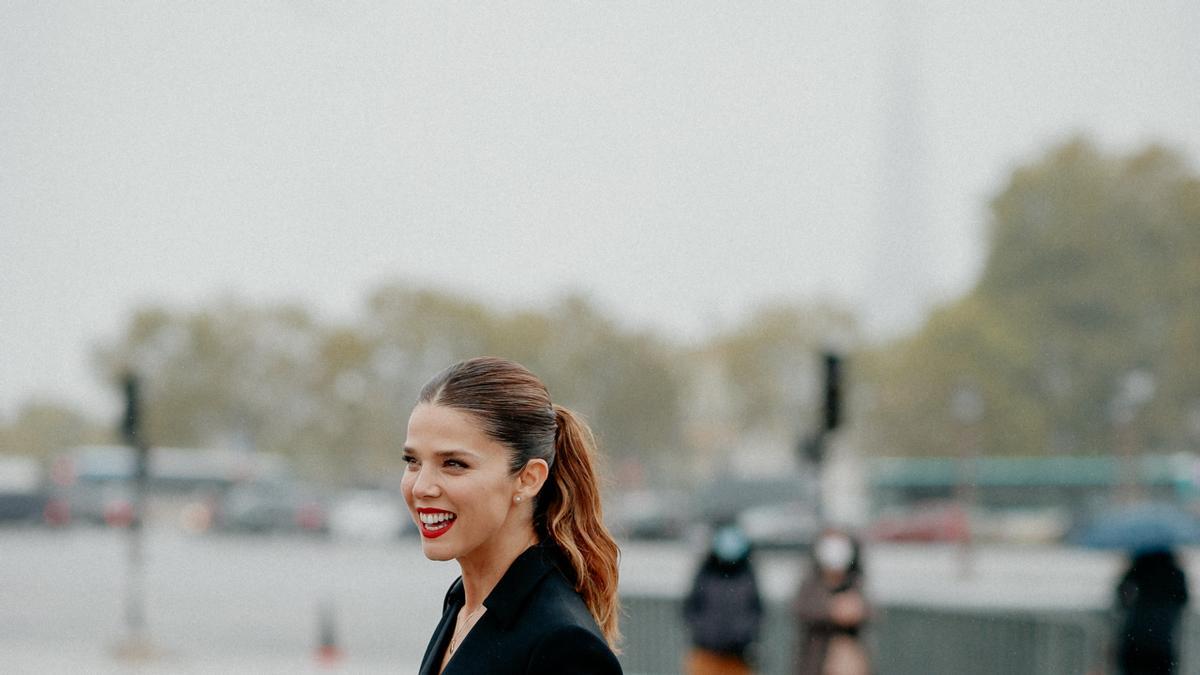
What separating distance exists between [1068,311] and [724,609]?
4100cm

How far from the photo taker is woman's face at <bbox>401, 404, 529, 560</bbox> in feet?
5.87

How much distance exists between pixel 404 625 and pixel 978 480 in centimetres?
2696

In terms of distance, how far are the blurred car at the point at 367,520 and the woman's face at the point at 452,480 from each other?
118 feet

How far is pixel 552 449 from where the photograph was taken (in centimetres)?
192

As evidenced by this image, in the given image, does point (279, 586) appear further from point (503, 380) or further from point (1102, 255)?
point (1102, 255)

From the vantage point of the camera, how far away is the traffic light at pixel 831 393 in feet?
40.1

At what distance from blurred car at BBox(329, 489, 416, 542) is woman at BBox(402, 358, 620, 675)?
3594 centimetres

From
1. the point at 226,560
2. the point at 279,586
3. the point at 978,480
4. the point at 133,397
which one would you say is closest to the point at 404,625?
the point at 133,397

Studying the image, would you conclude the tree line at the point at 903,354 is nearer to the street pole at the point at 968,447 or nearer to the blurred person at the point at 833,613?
the street pole at the point at 968,447

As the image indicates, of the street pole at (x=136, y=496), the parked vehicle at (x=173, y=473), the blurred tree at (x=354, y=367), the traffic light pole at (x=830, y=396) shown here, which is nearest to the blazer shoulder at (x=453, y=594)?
the traffic light pole at (x=830, y=396)

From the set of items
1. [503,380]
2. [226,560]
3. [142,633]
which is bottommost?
[226,560]

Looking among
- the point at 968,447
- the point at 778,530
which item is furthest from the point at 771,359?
the point at 778,530

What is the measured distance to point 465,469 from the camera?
1.80 meters

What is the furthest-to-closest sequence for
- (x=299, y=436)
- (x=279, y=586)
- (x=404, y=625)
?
1. (x=299, y=436)
2. (x=279, y=586)
3. (x=404, y=625)
